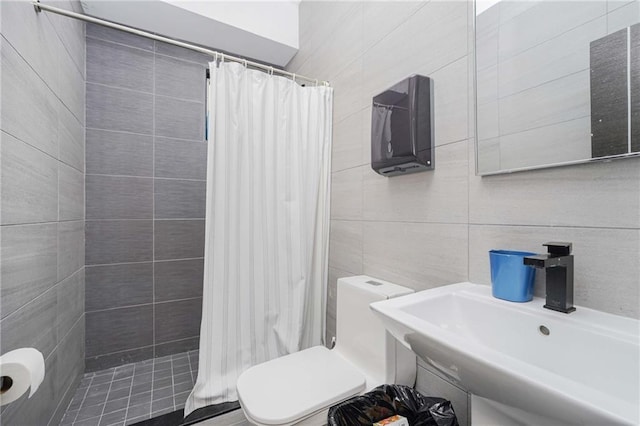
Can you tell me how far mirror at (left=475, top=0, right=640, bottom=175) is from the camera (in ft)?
2.22

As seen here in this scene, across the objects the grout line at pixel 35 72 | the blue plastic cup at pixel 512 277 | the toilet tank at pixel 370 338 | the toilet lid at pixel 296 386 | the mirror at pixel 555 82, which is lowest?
the toilet lid at pixel 296 386

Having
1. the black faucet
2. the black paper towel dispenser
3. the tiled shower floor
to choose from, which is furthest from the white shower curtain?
the black faucet

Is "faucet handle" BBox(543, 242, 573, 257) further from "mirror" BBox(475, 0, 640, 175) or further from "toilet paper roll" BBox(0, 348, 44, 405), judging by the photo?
"toilet paper roll" BBox(0, 348, 44, 405)

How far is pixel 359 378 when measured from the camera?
1168 mm

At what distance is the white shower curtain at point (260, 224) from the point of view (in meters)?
1.51

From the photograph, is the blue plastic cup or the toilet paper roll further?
the blue plastic cup

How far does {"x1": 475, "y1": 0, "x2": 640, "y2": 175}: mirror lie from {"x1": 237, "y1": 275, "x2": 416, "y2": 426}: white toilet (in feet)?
2.36

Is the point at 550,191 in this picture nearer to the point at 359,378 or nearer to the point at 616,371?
the point at 616,371

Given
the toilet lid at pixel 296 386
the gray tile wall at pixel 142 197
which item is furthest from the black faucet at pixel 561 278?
the gray tile wall at pixel 142 197

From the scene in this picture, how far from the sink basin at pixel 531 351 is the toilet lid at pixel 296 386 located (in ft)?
1.72

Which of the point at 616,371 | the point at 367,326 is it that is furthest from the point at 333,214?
the point at 616,371

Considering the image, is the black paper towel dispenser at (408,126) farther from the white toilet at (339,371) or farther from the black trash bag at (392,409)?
the black trash bag at (392,409)

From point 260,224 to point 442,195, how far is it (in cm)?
102

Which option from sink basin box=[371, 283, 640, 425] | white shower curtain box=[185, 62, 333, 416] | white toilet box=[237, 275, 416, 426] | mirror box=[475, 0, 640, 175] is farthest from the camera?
white shower curtain box=[185, 62, 333, 416]
